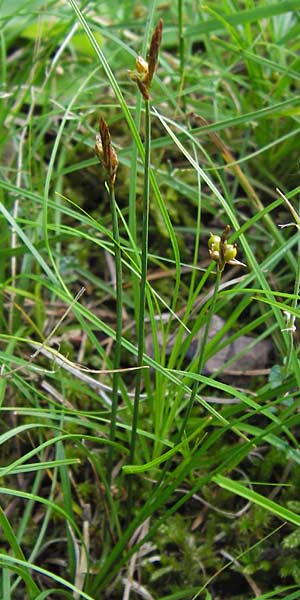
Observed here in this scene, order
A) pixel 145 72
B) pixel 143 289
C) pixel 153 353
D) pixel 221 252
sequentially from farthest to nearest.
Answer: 1. pixel 153 353
2. pixel 143 289
3. pixel 221 252
4. pixel 145 72

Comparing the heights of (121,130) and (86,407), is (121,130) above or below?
above

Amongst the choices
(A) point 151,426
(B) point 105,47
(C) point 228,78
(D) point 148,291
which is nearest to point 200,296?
(A) point 151,426

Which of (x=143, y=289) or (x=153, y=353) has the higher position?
(x=143, y=289)

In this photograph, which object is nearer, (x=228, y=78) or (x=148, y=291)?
(x=148, y=291)

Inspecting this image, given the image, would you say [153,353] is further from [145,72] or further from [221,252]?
[145,72]

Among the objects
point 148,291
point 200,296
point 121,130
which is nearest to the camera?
point 148,291

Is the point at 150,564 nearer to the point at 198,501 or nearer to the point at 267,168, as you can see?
the point at 198,501

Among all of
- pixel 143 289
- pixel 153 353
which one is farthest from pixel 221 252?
pixel 153 353

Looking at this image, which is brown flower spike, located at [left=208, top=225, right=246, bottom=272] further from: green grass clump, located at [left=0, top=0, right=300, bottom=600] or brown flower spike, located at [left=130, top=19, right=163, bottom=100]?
brown flower spike, located at [left=130, top=19, right=163, bottom=100]
